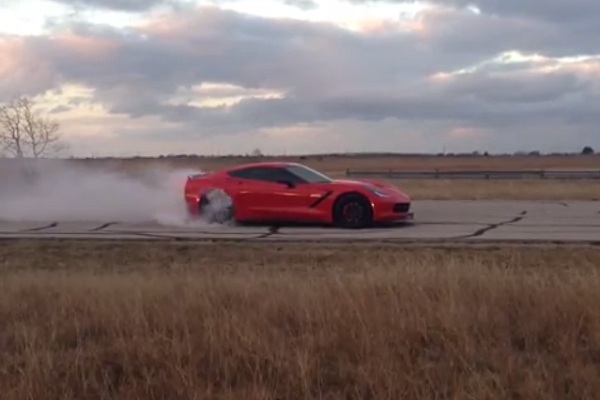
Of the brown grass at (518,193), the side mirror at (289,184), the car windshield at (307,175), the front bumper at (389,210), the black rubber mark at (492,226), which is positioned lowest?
the black rubber mark at (492,226)

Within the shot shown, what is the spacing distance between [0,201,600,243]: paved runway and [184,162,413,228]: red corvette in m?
0.29

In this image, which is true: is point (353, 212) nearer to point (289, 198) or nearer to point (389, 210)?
point (389, 210)

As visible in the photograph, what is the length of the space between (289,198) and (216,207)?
5.41 feet

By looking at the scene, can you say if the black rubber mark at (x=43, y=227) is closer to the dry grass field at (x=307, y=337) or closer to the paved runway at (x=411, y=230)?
the paved runway at (x=411, y=230)

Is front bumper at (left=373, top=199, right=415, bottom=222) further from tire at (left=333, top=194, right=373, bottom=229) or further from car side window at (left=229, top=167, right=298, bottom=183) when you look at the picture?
car side window at (left=229, top=167, right=298, bottom=183)

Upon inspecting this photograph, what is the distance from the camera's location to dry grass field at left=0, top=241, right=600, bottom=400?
5.64 meters

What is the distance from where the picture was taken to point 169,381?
5.73 meters

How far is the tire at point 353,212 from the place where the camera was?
1836 centimetres

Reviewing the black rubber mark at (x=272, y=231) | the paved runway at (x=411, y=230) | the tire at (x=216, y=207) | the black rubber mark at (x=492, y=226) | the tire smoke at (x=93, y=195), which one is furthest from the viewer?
the tire smoke at (x=93, y=195)

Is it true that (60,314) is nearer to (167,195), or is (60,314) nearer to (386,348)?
(386,348)

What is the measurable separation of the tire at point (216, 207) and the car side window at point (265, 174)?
52 centimetres

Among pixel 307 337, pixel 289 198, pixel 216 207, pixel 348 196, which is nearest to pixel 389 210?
pixel 348 196

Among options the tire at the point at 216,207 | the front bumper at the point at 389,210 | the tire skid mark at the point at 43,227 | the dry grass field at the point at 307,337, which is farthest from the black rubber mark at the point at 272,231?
the dry grass field at the point at 307,337

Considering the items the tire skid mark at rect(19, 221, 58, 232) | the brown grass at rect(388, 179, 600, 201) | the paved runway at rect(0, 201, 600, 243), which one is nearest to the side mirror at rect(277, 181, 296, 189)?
the paved runway at rect(0, 201, 600, 243)
